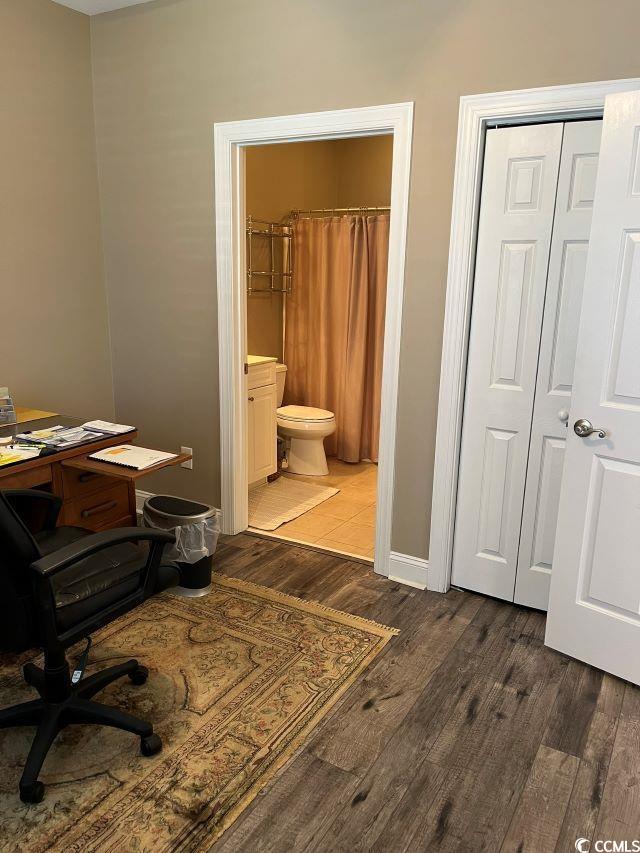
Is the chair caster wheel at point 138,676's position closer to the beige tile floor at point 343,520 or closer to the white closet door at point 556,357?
the beige tile floor at point 343,520

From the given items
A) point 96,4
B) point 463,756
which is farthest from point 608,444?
point 96,4

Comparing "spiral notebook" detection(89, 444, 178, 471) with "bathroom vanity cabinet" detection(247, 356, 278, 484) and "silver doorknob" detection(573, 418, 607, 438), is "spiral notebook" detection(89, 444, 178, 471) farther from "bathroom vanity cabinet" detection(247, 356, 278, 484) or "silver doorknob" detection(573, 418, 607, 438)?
"silver doorknob" detection(573, 418, 607, 438)

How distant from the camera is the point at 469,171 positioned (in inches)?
100

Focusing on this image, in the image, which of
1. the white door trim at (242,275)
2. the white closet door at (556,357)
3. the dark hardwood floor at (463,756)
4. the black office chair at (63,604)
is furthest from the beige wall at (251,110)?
the black office chair at (63,604)

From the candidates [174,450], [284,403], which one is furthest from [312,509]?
[284,403]

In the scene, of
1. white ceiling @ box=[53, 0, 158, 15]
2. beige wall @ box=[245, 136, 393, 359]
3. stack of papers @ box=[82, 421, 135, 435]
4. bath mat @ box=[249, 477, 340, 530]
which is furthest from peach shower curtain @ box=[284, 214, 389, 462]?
stack of papers @ box=[82, 421, 135, 435]

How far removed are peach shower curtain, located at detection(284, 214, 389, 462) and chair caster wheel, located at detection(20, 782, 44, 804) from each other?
345cm

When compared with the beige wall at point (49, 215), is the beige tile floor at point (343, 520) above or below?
below

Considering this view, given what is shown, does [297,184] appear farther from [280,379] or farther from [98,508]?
[98,508]

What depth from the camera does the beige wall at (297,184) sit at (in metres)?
4.58

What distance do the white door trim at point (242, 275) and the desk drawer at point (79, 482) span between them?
0.77 m

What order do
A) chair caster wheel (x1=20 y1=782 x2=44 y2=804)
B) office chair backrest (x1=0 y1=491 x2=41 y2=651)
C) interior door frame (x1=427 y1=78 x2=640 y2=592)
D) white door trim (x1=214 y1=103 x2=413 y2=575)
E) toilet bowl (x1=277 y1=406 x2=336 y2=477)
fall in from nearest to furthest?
office chair backrest (x1=0 y1=491 x2=41 y2=651) → chair caster wheel (x1=20 y1=782 x2=44 y2=804) → interior door frame (x1=427 y1=78 x2=640 y2=592) → white door trim (x1=214 y1=103 x2=413 y2=575) → toilet bowl (x1=277 y1=406 x2=336 y2=477)

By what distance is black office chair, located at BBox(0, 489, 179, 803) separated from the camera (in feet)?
5.36

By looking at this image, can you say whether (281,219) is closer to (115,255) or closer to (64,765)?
(115,255)
